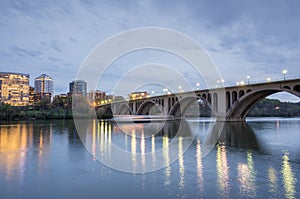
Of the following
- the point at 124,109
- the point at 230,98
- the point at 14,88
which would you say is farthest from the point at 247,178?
the point at 14,88

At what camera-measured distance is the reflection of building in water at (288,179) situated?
8.45 m

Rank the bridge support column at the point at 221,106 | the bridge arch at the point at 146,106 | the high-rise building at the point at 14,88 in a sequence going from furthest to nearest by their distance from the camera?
1. the high-rise building at the point at 14,88
2. the bridge arch at the point at 146,106
3. the bridge support column at the point at 221,106

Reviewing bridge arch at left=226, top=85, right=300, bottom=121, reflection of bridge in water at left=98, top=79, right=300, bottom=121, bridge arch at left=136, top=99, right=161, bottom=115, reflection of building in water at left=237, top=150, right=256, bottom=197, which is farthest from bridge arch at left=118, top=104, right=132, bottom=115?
reflection of building in water at left=237, top=150, right=256, bottom=197

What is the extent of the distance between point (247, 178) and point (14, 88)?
158261mm

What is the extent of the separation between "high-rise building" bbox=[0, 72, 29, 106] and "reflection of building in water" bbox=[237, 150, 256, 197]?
480 feet

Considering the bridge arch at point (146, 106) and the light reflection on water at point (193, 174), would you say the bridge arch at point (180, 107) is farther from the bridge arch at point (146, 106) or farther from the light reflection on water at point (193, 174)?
the light reflection on water at point (193, 174)

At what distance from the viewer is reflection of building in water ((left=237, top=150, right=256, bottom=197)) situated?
848cm

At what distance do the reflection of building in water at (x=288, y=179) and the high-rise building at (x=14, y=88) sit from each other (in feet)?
483

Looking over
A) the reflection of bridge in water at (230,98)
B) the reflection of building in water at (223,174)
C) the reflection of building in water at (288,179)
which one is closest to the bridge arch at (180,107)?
the reflection of bridge in water at (230,98)

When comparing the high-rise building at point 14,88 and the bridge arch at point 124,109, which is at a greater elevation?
the high-rise building at point 14,88

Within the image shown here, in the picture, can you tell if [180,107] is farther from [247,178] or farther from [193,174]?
[247,178]

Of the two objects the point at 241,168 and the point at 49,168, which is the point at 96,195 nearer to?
the point at 49,168

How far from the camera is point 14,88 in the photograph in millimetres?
145750

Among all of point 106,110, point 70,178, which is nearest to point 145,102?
point 106,110
